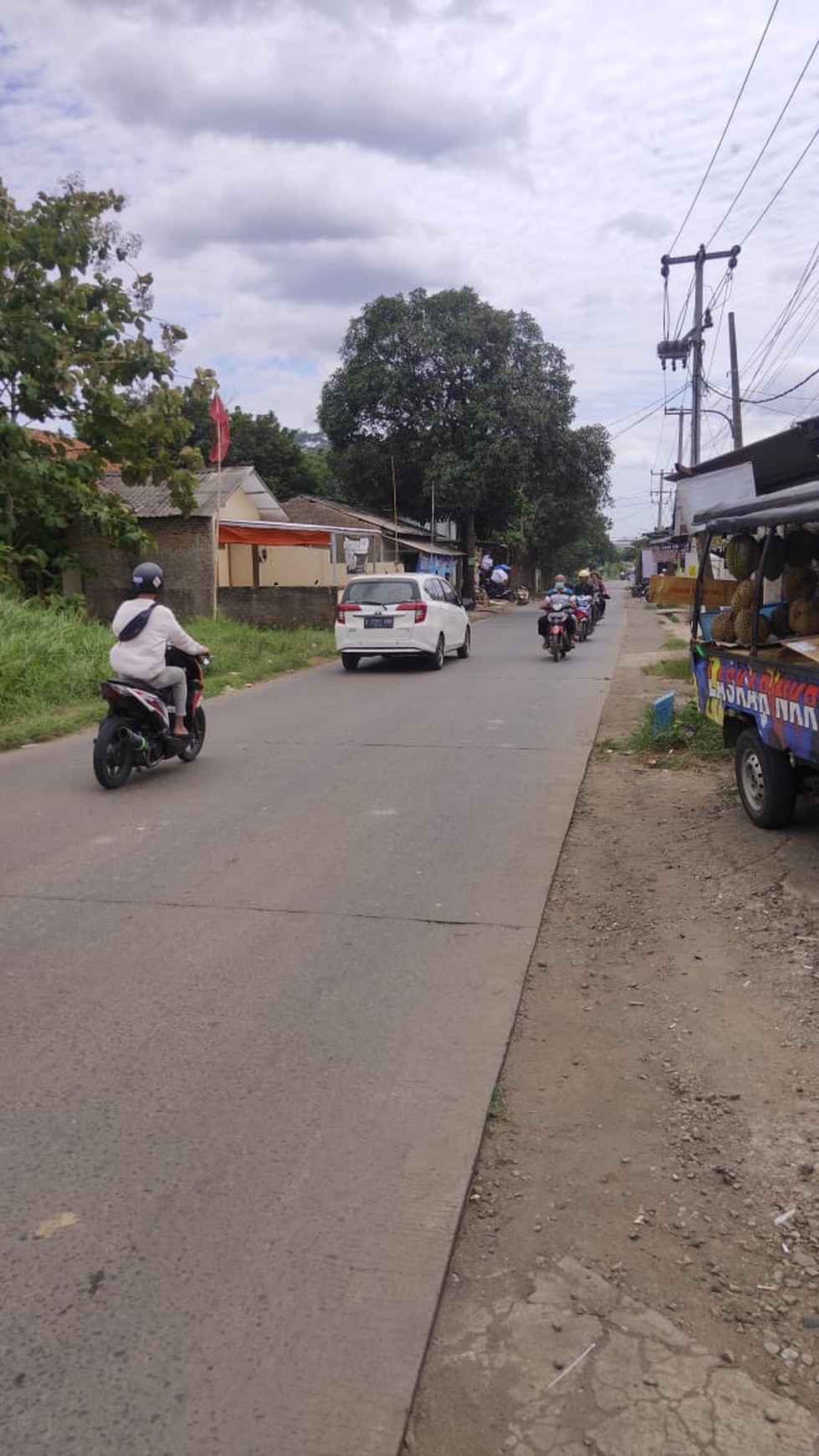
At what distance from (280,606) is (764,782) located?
707 inches

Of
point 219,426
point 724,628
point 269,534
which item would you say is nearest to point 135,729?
point 724,628

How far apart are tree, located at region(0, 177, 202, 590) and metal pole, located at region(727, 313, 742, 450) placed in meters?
15.7

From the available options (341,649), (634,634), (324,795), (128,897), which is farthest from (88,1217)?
(634,634)

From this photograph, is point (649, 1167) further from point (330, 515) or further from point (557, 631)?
point (330, 515)

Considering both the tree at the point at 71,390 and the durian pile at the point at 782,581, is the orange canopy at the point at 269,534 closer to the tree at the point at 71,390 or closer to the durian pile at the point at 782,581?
the tree at the point at 71,390

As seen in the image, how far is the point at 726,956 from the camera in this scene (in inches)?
192

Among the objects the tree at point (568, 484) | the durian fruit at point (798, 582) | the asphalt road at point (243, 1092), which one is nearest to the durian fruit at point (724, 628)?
the durian fruit at point (798, 582)

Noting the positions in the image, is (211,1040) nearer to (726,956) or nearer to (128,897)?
(128,897)

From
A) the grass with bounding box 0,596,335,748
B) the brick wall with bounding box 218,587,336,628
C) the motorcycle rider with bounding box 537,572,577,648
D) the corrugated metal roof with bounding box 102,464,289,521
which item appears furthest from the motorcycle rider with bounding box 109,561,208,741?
the brick wall with bounding box 218,587,336,628

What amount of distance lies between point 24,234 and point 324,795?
13231 millimetres

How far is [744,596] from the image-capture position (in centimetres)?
732

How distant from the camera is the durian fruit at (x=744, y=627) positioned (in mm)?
7188

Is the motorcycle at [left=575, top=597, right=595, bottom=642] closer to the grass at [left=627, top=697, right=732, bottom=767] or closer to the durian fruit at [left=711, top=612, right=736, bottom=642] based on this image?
the grass at [left=627, top=697, right=732, bottom=767]

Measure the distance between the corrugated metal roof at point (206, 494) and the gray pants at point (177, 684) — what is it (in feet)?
38.0
